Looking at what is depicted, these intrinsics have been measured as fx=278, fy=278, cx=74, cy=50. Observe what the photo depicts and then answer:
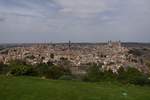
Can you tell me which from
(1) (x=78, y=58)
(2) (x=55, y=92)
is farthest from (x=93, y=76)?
(1) (x=78, y=58)

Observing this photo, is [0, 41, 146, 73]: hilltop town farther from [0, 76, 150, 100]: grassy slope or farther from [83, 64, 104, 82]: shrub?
[0, 76, 150, 100]: grassy slope

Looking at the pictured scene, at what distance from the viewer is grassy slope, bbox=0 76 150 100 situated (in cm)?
823

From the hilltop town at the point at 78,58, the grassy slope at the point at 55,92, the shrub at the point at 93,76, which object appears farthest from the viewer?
the hilltop town at the point at 78,58

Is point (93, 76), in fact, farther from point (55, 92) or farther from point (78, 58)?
point (78, 58)

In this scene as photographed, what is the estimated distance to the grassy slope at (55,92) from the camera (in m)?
8.23

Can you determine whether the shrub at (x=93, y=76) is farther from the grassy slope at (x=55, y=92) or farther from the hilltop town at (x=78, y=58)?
the grassy slope at (x=55, y=92)

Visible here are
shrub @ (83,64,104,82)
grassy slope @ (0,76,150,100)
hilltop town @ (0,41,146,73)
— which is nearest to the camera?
→ grassy slope @ (0,76,150,100)

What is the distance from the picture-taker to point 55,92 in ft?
28.9

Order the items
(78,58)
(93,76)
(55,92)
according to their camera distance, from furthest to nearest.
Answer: (78,58) < (93,76) < (55,92)

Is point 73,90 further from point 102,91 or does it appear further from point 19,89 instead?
point 19,89

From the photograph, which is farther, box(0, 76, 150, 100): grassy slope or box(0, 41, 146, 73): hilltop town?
box(0, 41, 146, 73): hilltop town

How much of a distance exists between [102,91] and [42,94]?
2.15 m

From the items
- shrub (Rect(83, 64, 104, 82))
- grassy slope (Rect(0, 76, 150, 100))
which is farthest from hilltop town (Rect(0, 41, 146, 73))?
grassy slope (Rect(0, 76, 150, 100))

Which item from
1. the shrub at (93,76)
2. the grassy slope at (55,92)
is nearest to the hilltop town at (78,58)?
the shrub at (93,76)
